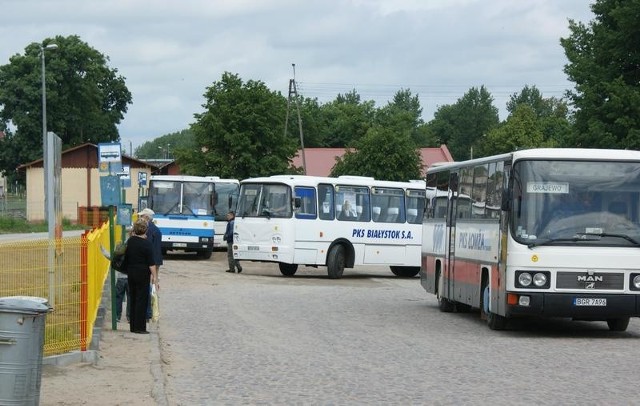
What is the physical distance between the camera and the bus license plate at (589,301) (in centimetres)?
1731

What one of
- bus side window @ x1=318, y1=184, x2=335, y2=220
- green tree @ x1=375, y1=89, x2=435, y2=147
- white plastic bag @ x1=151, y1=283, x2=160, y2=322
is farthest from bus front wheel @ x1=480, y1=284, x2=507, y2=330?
green tree @ x1=375, y1=89, x2=435, y2=147

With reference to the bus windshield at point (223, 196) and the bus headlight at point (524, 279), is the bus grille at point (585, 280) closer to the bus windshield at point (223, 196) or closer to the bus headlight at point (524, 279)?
the bus headlight at point (524, 279)

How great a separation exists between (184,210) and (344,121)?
9206 centimetres

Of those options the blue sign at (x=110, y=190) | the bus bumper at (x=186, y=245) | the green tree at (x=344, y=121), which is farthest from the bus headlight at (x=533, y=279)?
the green tree at (x=344, y=121)

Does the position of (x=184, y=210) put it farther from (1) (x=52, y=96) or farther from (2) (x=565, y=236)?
(1) (x=52, y=96)

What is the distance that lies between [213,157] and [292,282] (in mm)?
29334

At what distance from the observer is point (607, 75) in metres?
45.6

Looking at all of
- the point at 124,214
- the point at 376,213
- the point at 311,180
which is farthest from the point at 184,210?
the point at 124,214

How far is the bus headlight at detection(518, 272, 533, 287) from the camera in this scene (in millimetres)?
17359

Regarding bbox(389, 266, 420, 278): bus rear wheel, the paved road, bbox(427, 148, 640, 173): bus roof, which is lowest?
bbox(389, 266, 420, 278): bus rear wheel

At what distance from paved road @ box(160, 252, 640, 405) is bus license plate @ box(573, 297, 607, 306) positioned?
21.5 inches

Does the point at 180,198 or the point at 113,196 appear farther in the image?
the point at 180,198

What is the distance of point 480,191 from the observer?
66.0ft

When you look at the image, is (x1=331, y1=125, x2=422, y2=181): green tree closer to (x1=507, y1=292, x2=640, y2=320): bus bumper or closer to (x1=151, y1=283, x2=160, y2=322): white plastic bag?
(x1=151, y1=283, x2=160, y2=322): white plastic bag
